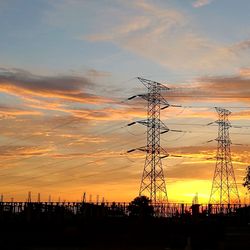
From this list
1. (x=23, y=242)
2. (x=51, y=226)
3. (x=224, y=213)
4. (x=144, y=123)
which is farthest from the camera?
(x=224, y=213)

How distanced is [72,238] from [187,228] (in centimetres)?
1352

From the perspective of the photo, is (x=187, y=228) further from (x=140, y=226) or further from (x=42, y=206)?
(x=42, y=206)

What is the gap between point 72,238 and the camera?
1665 inches

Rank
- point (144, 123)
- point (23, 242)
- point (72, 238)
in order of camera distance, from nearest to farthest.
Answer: point (23, 242) → point (72, 238) → point (144, 123)

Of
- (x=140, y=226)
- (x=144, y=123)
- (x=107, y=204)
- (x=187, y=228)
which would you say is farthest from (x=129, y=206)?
(x=140, y=226)

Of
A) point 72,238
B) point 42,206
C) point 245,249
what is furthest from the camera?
point 42,206

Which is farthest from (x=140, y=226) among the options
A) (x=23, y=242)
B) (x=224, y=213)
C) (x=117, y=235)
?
(x=224, y=213)

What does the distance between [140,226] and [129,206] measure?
23.7 metres

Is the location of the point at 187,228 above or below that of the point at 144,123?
below

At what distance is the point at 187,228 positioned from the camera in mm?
51719

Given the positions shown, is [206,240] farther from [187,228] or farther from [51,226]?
[51,226]

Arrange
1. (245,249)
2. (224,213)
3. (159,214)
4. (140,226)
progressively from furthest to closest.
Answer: (224,213) < (159,214) < (140,226) < (245,249)

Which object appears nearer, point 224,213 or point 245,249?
point 245,249

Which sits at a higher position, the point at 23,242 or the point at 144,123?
the point at 144,123
